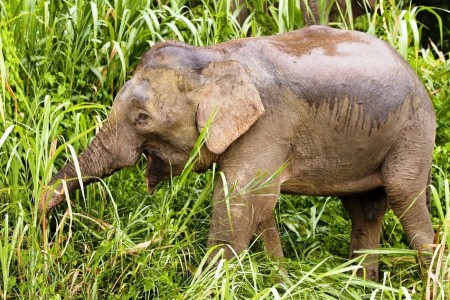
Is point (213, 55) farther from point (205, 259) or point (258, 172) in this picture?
point (205, 259)

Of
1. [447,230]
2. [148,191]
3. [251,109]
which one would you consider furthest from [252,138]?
[447,230]

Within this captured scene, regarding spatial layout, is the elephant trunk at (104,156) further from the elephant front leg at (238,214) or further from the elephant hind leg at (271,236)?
the elephant hind leg at (271,236)

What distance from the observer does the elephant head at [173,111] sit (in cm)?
607

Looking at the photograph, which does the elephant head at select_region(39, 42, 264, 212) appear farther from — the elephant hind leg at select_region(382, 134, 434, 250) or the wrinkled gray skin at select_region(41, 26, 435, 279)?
the elephant hind leg at select_region(382, 134, 434, 250)

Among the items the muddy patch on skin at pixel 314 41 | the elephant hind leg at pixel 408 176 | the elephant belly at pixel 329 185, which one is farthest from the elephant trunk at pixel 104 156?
the elephant hind leg at pixel 408 176

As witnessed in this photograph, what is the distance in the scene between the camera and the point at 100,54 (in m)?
7.25

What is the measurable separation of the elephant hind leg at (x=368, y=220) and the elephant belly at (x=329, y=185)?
365 millimetres

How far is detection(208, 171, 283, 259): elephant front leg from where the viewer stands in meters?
6.09

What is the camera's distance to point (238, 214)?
20.0ft

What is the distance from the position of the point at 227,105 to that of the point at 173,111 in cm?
27

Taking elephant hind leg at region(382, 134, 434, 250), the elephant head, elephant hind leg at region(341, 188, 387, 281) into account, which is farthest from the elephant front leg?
elephant hind leg at region(341, 188, 387, 281)

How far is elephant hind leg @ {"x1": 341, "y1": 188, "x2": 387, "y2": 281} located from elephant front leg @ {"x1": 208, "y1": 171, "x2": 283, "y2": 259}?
3.06 feet

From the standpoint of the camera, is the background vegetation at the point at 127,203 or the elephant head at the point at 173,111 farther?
the elephant head at the point at 173,111

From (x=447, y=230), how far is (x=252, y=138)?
115 cm
